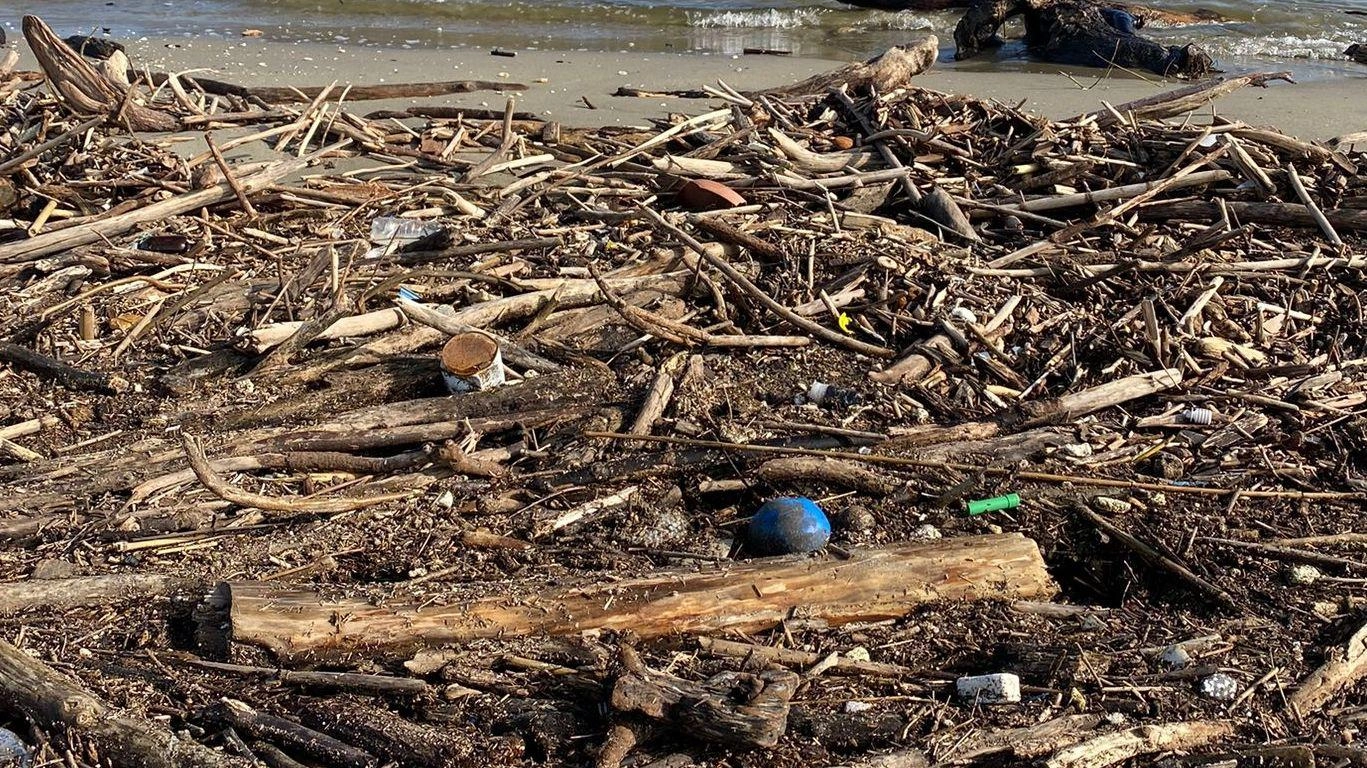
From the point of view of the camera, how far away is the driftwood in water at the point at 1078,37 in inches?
525

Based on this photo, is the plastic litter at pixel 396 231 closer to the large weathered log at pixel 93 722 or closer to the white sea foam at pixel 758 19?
the large weathered log at pixel 93 722

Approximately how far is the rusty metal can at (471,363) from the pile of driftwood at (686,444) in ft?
0.31

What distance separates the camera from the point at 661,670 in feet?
10.9

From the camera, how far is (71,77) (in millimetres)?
7219

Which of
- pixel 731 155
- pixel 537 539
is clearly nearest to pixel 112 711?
pixel 537 539

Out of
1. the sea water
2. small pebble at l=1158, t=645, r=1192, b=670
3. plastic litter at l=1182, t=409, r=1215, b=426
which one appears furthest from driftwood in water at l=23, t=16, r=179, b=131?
the sea water

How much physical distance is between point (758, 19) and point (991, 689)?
15.2m

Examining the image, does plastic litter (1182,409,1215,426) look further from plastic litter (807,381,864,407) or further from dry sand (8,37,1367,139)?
dry sand (8,37,1367,139)

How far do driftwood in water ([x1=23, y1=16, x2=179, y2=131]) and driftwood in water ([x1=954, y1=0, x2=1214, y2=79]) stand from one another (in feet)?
32.9

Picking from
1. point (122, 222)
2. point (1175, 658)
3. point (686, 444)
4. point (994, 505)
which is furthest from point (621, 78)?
point (1175, 658)

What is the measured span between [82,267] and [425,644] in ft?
11.3

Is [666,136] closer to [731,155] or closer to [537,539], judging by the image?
[731,155]

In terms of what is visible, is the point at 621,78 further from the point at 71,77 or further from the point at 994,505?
the point at 994,505

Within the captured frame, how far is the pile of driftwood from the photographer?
10.5ft
